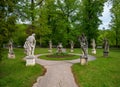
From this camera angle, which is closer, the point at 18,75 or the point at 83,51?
the point at 18,75

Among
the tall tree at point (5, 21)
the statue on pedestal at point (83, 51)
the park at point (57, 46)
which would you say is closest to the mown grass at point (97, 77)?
the park at point (57, 46)

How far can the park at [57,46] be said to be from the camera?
13.6 metres

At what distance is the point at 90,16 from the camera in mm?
46188

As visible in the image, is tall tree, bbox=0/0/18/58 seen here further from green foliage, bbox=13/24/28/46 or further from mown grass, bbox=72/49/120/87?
green foliage, bbox=13/24/28/46

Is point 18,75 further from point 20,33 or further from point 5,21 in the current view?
point 20,33

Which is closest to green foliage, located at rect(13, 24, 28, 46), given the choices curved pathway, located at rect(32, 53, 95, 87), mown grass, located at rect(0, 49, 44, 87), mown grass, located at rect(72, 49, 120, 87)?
mown grass, located at rect(0, 49, 44, 87)

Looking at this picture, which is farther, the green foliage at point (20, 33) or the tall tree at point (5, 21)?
the green foliage at point (20, 33)

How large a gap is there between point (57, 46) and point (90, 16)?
56.8 feet

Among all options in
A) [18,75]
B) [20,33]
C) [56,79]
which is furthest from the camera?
[20,33]

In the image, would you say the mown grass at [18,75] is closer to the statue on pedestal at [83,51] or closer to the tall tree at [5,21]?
the tall tree at [5,21]

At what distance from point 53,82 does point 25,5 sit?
66.3 feet

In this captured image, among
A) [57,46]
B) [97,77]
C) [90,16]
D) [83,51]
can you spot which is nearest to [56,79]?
[97,77]

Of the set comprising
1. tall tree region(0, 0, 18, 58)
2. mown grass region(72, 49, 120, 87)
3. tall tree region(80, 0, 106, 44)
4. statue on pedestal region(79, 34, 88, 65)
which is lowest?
mown grass region(72, 49, 120, 87)

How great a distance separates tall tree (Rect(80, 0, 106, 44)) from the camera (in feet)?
144
